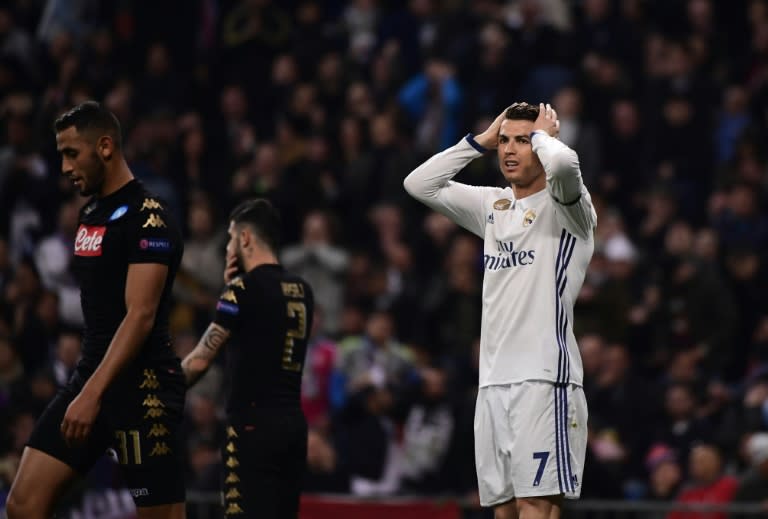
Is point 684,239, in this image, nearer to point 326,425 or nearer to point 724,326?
point 724,326

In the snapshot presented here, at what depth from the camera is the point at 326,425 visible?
46.2ft

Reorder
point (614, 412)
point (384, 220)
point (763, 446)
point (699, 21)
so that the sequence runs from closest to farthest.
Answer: point (763, 446), point (614, 412), point (384, 220), point (699, 21)

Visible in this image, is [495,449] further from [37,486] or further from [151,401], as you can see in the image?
[37,486]

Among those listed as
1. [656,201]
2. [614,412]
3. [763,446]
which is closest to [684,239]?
[656,201]

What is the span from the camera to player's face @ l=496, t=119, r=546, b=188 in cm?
797

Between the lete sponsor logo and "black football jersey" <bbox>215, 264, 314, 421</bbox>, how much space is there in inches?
51.0

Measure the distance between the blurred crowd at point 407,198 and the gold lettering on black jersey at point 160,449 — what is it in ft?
17.2

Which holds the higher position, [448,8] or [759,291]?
[448,8]

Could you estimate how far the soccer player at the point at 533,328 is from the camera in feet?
25.2

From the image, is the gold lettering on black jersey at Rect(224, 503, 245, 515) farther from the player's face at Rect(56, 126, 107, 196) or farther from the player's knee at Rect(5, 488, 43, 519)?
the player's face at Rect(56, 126, 107, 196)


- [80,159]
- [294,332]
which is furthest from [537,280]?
[80,159]

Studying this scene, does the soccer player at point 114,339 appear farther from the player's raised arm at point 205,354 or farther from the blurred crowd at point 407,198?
the blurred crowd at point 407,198

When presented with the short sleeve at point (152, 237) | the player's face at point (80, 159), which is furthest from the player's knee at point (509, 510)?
the player's face at point (80, 159)

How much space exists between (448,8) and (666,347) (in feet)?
19.0
